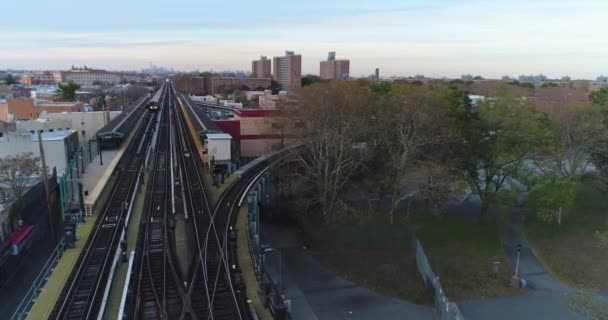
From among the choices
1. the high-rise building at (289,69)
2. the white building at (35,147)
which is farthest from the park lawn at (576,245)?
the high-rise building at (289,69)

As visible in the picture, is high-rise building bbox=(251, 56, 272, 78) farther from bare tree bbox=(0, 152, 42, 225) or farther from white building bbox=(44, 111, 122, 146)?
bare tree bbox=(0, 152, 42, 225)

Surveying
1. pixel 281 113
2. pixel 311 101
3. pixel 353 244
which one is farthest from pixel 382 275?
pixel 281 113

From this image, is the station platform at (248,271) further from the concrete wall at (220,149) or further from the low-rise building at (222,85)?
the low-rise building at (222,85)

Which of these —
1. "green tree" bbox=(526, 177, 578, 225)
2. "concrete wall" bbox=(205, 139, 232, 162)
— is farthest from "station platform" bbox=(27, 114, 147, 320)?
"green tree" bbox=(526, 177, 578, 225)

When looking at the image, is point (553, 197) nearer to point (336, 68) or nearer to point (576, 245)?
point (576, 245)

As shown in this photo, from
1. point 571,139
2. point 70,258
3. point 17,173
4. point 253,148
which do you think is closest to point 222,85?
point 253,148

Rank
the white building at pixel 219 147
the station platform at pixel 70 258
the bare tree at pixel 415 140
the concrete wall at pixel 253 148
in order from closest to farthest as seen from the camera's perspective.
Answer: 1. the station platform at pixel 70 258
2. the bare tree at pixel 415 140
3. the white building at pixel 219 147
4. the concrete wall at pixel 253 148
